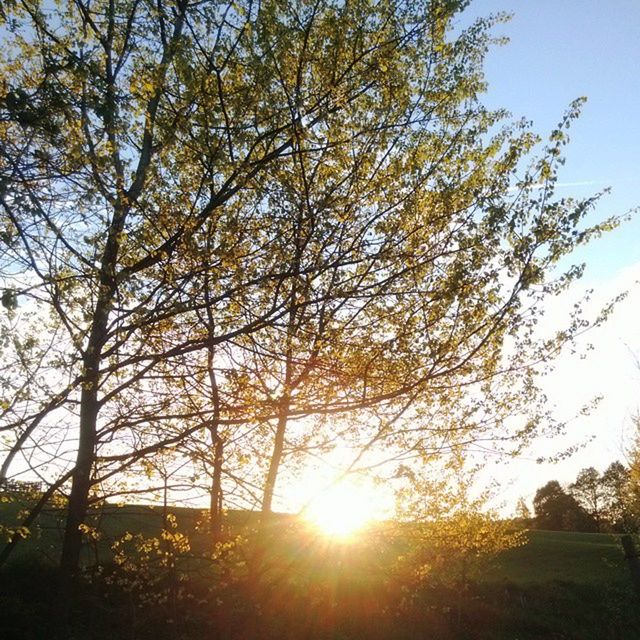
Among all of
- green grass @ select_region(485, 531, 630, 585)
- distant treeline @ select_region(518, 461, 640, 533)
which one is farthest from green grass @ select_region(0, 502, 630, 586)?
distant treeline @ select_region(518, 461, 640, 533)

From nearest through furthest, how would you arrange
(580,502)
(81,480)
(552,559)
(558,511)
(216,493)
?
(81,480) < (216,493) < (552,559) < (558,511) < (580,502)

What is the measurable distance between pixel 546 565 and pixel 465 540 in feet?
105

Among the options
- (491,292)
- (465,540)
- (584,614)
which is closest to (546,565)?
(584,614)

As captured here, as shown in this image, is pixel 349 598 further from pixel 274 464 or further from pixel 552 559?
pixel 552 559

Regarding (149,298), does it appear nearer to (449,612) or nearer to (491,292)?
(491,292)

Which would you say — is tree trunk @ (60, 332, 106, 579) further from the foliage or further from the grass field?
the foliage

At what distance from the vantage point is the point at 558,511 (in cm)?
6328

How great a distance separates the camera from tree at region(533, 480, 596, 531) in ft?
200

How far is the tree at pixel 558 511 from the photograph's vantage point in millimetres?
60875

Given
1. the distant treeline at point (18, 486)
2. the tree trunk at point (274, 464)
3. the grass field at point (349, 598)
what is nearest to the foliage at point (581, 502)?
the grass field at point (349, 598)

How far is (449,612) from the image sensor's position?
20.9 meters

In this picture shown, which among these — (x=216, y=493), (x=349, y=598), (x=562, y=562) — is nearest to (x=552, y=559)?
(x=562, y=562)

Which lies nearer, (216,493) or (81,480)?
(81,480)

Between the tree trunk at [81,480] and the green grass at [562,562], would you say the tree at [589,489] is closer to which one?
the green grass at [562,562]
